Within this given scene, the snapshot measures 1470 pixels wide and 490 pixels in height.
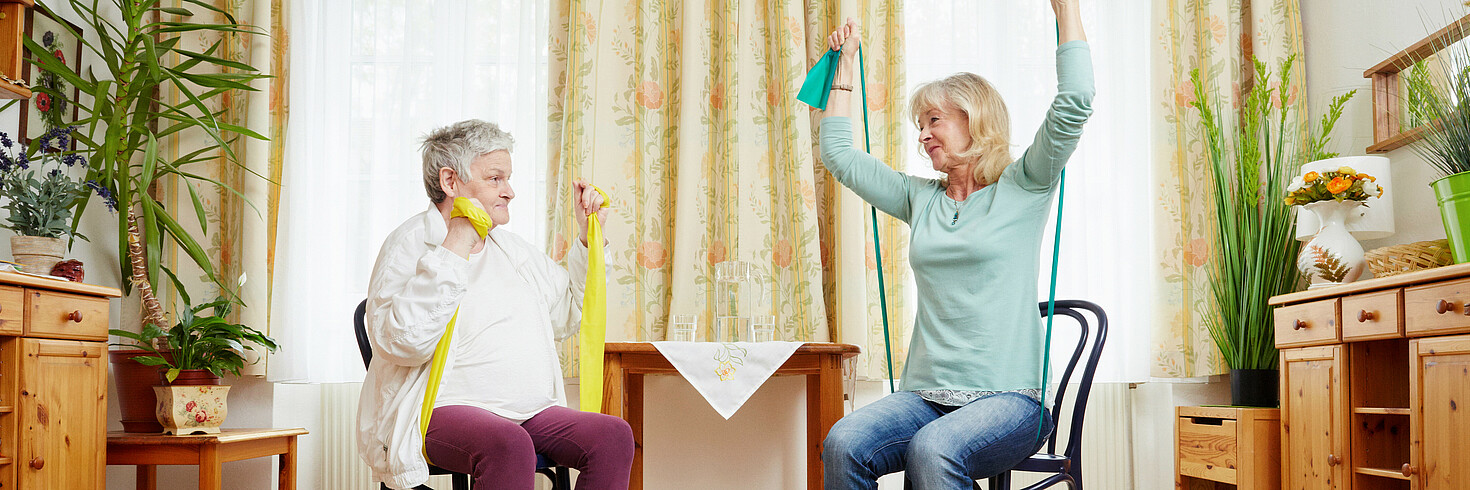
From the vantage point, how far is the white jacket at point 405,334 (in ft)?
6.67

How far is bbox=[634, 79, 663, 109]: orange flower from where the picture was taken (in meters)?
3.45

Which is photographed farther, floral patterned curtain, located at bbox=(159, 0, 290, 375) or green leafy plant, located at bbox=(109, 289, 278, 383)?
floral patterned curtain, located at bbox=(159, 0, 290, 375)

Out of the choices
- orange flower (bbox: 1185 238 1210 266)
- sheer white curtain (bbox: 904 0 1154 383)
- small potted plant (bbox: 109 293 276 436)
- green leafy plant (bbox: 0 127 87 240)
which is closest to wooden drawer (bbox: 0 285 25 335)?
green leafy plant (bbox: 0 127 87 240)

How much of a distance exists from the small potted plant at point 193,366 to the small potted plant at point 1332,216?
294cm

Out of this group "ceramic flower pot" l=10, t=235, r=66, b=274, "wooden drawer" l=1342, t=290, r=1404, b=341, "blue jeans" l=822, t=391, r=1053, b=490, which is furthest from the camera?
"ceramic flower pot" l=10, t=235, r=66, b=274

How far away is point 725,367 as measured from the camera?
2.71 m

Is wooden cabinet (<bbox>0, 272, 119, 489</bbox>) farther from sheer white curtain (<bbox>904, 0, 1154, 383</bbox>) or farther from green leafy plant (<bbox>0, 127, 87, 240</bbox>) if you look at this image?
sheer white curtain (<bbox>904, 0, 1154, 383</bbox>)

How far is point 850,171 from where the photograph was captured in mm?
2389

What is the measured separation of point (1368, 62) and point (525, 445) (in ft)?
9.11

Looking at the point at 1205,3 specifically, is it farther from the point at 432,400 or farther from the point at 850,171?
the point at 432,400

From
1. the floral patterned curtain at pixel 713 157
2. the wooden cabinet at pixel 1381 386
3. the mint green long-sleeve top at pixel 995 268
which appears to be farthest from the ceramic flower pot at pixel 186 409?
the wooden cabinet at pixel 1381 386

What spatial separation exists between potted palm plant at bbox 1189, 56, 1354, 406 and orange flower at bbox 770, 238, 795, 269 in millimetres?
1349

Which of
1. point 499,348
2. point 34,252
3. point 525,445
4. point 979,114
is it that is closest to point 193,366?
point 34,252

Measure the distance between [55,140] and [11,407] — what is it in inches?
41.9
